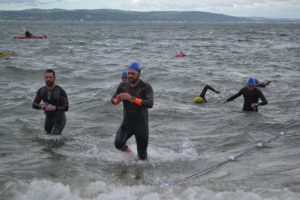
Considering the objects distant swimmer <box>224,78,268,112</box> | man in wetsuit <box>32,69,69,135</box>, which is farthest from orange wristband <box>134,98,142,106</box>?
distant swimmer <box>224,78,268,112</box>

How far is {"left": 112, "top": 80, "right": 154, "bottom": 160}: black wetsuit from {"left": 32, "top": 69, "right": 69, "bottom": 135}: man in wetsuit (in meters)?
1.86

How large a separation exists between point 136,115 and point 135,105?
0.19 meters

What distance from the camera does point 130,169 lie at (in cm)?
804

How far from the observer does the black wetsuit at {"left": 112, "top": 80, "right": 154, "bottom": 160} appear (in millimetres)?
7343

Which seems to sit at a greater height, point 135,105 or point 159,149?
point 135,105

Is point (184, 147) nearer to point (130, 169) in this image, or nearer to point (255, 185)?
point (130, 169)

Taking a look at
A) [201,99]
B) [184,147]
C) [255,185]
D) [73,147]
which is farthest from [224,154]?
[201,99]

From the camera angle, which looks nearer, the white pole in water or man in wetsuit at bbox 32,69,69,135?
the white pole in water

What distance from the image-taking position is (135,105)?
7.58 m

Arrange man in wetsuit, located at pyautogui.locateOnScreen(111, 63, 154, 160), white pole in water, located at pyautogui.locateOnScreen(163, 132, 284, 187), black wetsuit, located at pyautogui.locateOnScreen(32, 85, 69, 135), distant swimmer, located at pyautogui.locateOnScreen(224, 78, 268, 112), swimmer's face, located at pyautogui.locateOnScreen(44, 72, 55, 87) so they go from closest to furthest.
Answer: man in wetsuit, located at pyautogui.locateOnScreen(111, 63, 154, 160), white pole in water, located at pyautogui.locateOnScreen(163, 132, 284, 187), swimmer's face, located at pyautogui.locateOnScreen(44, 72, 55, 87), black wetsuit, located at pyautogui.locateOnScreen(32, 85, 69, 135), distant swimmer, located at pyautogui.locateOnScreen(224, 78, 268, 112)

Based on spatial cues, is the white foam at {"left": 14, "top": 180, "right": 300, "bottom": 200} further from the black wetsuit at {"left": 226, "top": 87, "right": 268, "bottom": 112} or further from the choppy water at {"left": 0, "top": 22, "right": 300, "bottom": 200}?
the black wetsuit at {"left": 226, "top": 87, "right": 268, "bottom": 112}

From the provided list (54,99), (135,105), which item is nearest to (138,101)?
(135,105)

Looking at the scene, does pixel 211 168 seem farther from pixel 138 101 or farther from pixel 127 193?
pixel 138 101

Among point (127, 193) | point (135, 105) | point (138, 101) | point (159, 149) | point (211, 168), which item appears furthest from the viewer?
point (159, 149)
